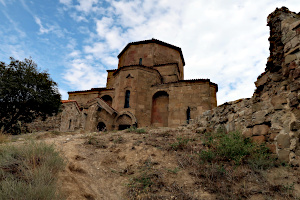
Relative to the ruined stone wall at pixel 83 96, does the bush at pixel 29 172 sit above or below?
below

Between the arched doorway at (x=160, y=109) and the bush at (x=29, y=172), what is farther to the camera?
the arched doorway at (x=160, y=109)

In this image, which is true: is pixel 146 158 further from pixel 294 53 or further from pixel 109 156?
pixel 294 53

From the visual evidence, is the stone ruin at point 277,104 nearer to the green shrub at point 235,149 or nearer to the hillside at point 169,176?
the green shrub at point 235,149

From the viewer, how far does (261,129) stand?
15.4 ft

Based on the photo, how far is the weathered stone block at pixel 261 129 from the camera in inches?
180

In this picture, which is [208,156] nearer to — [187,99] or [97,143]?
[97,143]

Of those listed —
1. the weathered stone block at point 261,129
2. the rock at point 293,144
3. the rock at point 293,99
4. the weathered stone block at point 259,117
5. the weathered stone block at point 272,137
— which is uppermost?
the rock at point 293,99

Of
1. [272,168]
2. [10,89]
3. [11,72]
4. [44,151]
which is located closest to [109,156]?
[44,151]

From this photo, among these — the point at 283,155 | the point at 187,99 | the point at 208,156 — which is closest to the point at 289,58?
the point at 283,155

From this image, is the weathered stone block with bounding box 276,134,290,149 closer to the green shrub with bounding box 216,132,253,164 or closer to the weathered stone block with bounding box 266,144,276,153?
the weathered stone block with bounding box 266,144,276,153

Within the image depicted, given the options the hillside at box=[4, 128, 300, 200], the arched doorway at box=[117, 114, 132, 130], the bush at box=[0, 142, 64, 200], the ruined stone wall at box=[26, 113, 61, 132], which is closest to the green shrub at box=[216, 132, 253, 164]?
the hillside at box=[4, 128, 300, 200]

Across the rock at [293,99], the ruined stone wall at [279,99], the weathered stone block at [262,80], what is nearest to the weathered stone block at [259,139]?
the ruined stone wall at [279,99]

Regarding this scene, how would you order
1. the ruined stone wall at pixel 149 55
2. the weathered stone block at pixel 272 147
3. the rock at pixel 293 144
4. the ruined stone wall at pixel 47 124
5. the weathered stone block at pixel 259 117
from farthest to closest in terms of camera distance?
the ruined stone wall at pixel 149 55 < the ruined stone wall at pixel 47 124 < the weathered stone block at pixel 259 117 < the weathered stone block at pixel 272 147 < the rock at pixel 293 144

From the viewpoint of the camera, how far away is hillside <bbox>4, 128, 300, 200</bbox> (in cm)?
327
